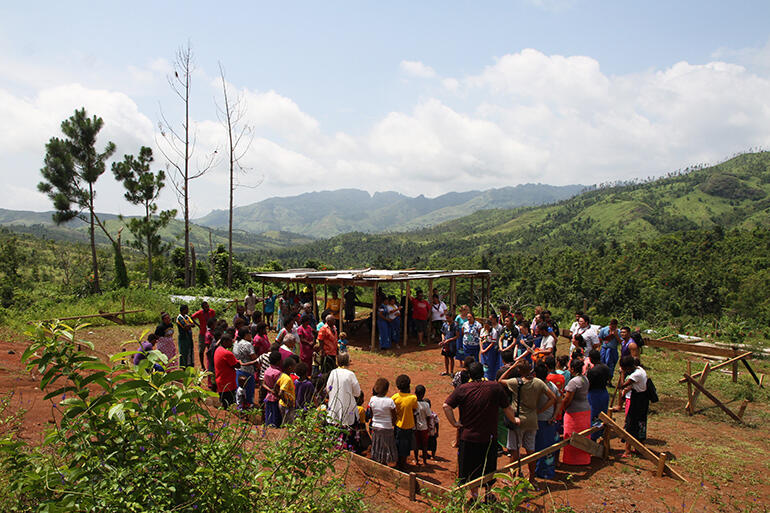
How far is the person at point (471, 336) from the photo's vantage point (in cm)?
899

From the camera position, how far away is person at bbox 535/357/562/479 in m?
5.36

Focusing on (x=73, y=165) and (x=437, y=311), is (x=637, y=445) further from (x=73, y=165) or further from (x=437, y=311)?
(x=73, y=165)

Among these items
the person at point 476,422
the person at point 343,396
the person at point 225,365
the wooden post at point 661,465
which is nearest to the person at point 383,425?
the person at point 343,396

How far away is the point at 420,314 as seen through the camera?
45.0 feet

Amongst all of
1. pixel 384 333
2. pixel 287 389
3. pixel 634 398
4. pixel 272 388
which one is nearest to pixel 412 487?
pixel 287 389

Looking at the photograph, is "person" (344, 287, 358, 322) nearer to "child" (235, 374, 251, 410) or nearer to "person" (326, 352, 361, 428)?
"child" (235, 374, 251, 410)

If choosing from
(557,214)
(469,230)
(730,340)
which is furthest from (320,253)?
(730,340)

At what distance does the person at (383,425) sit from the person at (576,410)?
7.31 feet

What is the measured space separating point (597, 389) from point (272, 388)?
4.43 meters

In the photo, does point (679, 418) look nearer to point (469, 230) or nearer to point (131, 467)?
point (131, 467)

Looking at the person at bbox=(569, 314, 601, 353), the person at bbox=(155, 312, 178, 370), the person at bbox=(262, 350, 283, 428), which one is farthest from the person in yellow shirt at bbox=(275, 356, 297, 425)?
the person at bbox=(569, 314, 601, 353)

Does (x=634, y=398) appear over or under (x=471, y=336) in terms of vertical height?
under

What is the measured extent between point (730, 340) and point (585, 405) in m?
19.2

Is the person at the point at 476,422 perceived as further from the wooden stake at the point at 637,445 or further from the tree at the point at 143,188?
the tree at the point at 143,188
